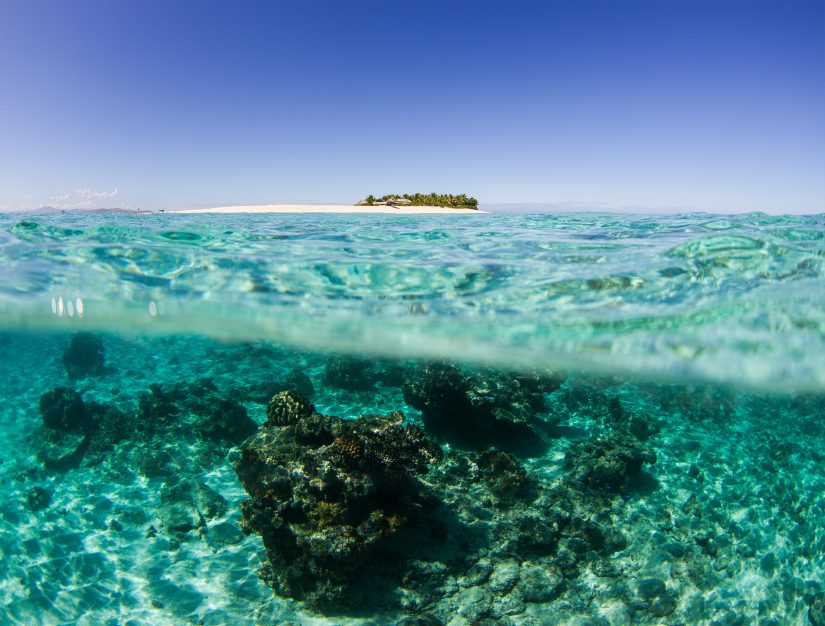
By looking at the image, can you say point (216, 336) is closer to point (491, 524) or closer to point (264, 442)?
point (264, 442)

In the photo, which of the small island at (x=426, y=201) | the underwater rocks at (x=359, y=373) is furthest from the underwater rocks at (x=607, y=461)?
the small island at (x=426, y=201)

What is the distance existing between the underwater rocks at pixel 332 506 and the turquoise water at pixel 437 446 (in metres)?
0.04

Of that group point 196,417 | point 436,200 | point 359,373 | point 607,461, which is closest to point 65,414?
point 196,417

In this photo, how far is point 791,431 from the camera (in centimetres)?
1327

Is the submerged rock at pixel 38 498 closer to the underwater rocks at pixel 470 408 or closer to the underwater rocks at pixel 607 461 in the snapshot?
the underwater rocks at pixel 470 408

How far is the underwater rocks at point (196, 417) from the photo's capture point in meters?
10.8

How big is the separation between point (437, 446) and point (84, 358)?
16064mm

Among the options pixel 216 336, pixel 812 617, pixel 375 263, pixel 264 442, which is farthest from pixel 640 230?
pixel 216 336

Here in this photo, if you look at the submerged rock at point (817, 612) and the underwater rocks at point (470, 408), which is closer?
the submerged rock at point (817, 612)

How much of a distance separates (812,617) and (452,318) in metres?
7.64

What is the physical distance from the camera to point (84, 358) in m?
16.8

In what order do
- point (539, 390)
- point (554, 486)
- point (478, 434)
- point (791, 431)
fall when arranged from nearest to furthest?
point (554, 486), point (478, 434), point (539, 390), point (791, 431)

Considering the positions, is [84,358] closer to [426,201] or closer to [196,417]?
[196,417]

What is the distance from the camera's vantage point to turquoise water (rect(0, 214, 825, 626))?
6.77 meters
